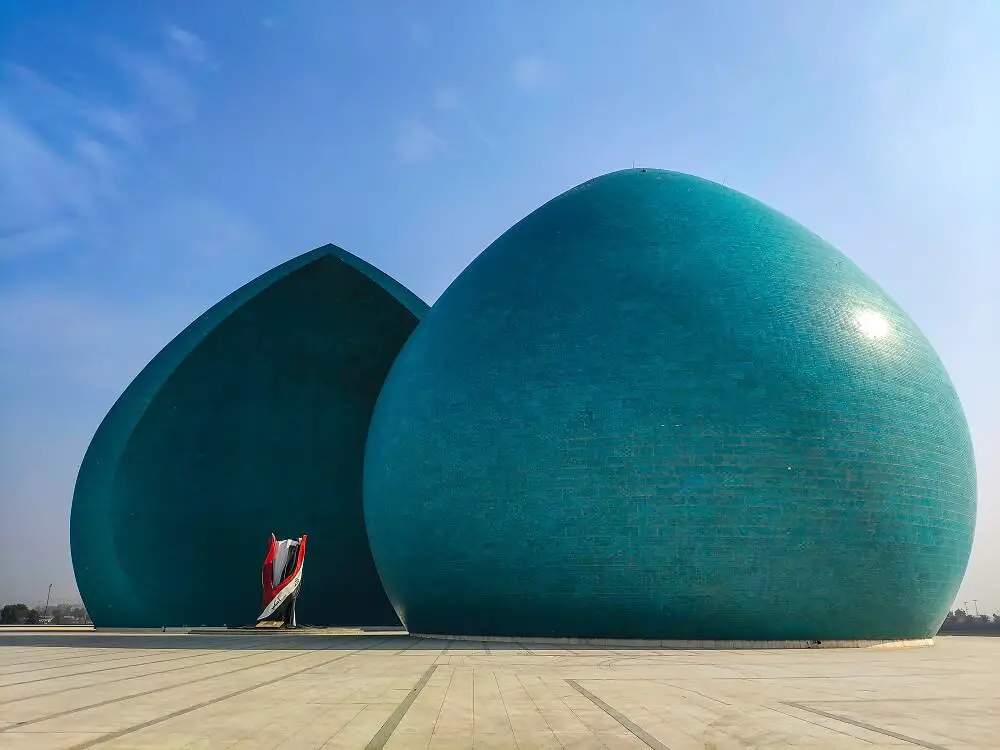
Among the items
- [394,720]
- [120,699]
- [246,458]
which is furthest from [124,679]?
[246,458]

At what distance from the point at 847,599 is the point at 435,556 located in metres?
8.92

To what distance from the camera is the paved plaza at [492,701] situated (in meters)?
6.18

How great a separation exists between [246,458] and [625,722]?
979 inches

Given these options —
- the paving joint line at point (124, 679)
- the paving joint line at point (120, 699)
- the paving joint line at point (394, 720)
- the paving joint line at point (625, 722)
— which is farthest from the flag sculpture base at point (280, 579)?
the paving joint line at point (625, 722)

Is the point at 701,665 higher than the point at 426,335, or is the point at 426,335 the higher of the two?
the point at 426,335

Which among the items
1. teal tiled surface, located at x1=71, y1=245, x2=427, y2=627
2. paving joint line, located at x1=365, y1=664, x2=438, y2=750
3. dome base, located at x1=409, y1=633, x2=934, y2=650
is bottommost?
paving joint line, located at x1=365, y1=664, x2=438, y2=750

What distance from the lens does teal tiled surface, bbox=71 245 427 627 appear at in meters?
26.4

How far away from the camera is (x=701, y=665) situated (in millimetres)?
12445

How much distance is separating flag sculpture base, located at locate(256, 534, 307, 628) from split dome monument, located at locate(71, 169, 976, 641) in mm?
3857

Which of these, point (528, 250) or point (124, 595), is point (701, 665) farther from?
point (124, 595)

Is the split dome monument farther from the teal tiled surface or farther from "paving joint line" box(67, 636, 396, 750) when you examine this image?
the teal tiled surface

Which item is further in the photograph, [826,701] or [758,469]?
[758,469]

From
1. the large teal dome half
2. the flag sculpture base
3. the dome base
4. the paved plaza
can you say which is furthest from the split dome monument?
the flag sculpture base

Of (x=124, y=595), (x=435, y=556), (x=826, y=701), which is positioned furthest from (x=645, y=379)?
(x=124, y=595)
